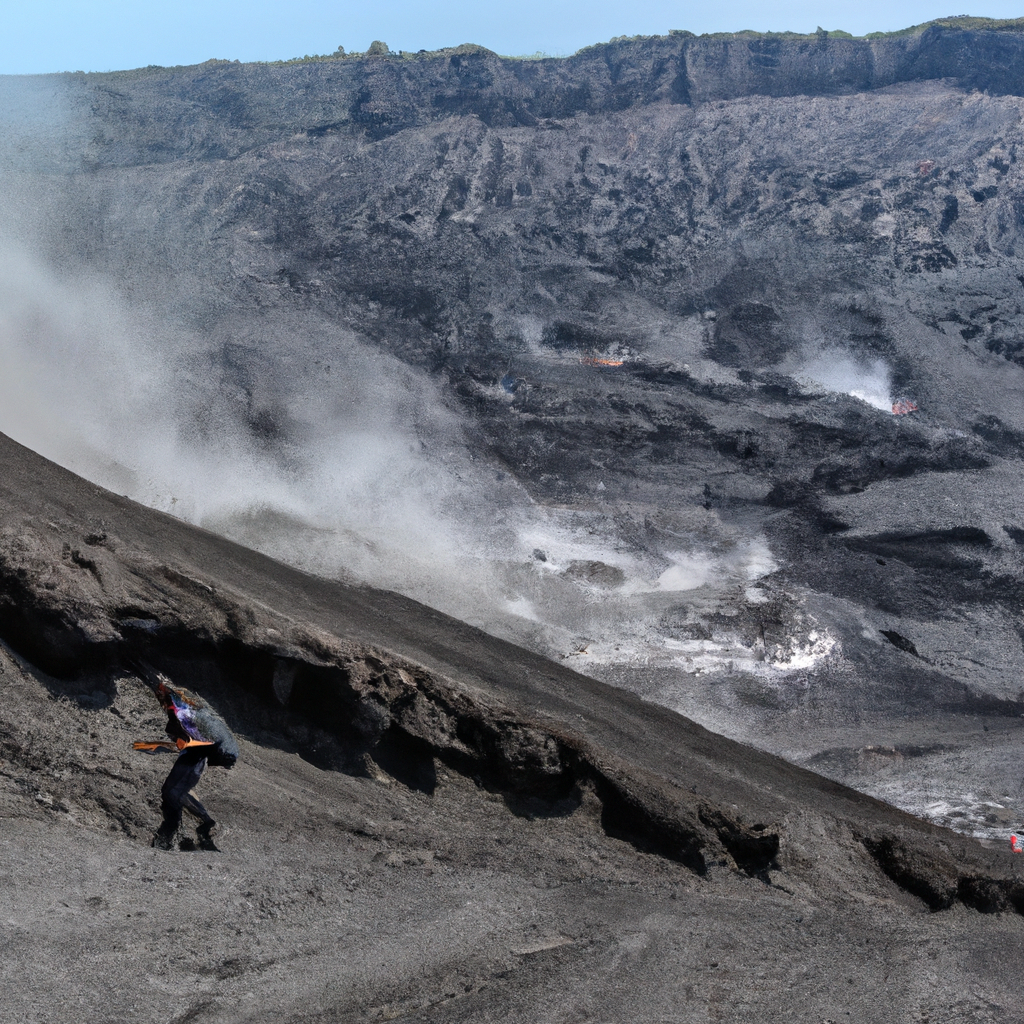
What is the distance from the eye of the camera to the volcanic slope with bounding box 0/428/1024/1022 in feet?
21.0

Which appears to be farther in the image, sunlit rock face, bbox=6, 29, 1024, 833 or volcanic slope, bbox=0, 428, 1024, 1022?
sunlit rock face, bbox=6, 29, 1024, 833

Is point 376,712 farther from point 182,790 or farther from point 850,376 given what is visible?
point 850,376

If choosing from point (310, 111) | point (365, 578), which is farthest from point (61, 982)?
point (310, 111)

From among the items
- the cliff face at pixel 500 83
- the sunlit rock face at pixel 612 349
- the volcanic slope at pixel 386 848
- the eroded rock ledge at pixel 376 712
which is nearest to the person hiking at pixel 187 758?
the volcanic slope at pixel 386 848

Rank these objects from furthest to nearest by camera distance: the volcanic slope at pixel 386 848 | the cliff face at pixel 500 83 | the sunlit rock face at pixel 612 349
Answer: the cliff face at pixel 500 83, the sunlit rock face at pixel 612 349, the volcanic slope at pixel 386 848

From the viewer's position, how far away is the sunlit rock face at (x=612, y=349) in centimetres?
1811

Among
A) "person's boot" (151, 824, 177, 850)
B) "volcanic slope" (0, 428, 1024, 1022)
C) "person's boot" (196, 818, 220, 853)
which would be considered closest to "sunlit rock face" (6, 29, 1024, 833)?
"volcanic slope" (0, 428, 1024, 1022)

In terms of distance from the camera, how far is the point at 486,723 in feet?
34.2

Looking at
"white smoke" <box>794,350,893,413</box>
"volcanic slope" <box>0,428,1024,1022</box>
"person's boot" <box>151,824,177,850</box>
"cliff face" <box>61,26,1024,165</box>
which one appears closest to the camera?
"volcanic slope" <box>0,428,1024,1022</box>

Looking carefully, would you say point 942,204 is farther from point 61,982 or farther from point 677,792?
point 61,982

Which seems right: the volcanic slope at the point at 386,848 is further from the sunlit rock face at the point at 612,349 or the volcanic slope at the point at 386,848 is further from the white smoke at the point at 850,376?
the white smoke at the point at 850,376

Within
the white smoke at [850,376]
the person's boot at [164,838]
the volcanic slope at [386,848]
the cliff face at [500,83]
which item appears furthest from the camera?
the cliff face at [500,83]

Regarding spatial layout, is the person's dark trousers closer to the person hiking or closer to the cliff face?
the person hiking

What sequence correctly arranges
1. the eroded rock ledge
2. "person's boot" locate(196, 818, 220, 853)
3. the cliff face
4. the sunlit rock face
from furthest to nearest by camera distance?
the cliff face < the sunlit rock face < the eroded rock ledge < "person's boot" locate(196, 818, 220, 853)
